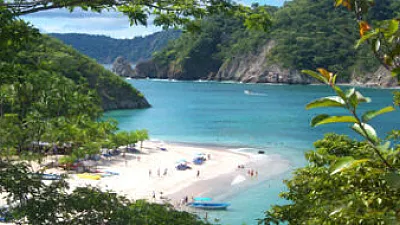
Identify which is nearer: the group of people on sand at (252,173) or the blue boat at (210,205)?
the blue boat at (210,205)

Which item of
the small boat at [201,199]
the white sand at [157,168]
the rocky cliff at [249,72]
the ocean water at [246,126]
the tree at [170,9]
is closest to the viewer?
the tree at [170,9]

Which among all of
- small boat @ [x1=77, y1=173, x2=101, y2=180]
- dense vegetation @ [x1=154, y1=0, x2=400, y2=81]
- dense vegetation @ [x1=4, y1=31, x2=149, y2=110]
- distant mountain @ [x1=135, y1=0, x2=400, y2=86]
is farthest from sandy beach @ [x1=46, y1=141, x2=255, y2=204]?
distant mountain @ [x1=135, y1=0, x2=400, y2=86]

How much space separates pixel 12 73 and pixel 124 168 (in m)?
24.5

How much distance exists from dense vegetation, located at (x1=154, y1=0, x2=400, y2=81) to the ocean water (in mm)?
24240

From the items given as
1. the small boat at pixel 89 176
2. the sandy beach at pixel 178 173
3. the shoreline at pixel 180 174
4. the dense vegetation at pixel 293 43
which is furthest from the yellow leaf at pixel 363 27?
the dense vegetation at pixel 293 43

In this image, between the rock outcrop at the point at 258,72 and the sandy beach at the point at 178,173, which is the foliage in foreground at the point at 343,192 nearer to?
the sandy beach at the point at 178,173

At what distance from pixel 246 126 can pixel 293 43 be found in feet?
247

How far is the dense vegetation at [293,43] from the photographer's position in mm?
110250

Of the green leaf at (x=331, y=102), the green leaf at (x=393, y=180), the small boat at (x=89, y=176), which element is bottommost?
the small boat at (x=89, y=176)

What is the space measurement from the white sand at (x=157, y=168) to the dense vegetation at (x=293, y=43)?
65.7 meters

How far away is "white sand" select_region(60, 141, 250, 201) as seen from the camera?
24938 millimetres

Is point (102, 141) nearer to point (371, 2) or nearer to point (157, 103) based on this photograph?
point (371, 2)

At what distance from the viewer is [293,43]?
400 feet

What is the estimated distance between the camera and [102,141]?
108 ft
